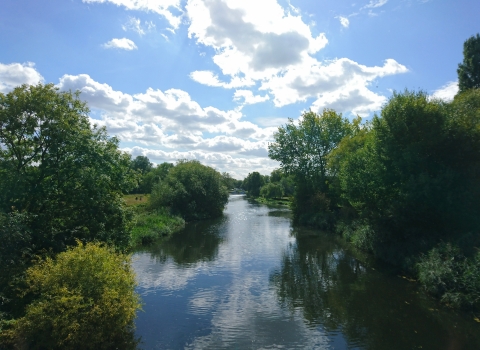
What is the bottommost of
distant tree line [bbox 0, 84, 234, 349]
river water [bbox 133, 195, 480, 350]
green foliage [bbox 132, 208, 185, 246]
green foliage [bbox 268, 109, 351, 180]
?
river water [bbox 133, 195, 480, 350]

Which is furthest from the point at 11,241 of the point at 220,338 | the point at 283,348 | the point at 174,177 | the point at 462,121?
the point at 174,177

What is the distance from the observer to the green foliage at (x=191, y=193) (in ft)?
150

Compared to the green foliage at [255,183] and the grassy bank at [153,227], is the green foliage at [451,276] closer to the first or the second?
the grassy bank at [153,227]

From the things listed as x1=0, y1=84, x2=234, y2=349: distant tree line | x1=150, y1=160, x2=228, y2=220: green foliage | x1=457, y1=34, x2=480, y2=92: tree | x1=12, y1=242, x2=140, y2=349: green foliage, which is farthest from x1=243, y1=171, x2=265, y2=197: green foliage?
x1=12, y1=242, x2=140, y2=349: green foliage

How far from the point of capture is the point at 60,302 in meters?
8.82

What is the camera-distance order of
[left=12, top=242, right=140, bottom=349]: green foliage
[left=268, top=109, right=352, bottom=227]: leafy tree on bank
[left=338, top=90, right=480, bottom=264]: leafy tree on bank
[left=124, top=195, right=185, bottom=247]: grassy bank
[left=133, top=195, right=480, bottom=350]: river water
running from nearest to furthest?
[left=12, top=242, right=140, bottom=349]: green foliage
[left=133, top=195, right=480, bottom=350]: river water
[left=338, top=90, right=480, bottom=264]: leafy tree on bank
[left=124, top=195, right=185, bottom=247]: grassy bank
[left=268, top=109, right=352, bottom=227]: leafy tree on bank

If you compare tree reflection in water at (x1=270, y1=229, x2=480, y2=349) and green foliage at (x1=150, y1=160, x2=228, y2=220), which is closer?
tree reflection in water at (x1=270, y1=229, x2=480, y2=349)

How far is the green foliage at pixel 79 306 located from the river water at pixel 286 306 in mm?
1741

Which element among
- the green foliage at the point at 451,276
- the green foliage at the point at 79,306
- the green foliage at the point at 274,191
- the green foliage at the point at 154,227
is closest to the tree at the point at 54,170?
the green foliage at the point at 79,306

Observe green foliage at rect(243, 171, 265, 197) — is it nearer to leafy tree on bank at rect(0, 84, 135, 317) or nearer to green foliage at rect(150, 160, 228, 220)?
green foliage at rect(150, 160, 228, 220)

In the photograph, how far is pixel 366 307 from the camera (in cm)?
1378

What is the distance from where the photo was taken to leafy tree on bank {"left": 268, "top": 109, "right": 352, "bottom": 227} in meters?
44.7

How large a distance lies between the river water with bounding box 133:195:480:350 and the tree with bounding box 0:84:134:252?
14.0 ft

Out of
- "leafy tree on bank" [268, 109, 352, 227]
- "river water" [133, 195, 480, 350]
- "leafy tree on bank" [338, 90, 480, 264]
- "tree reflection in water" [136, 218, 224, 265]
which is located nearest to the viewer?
"river water" [133, 195, 480, 350]
